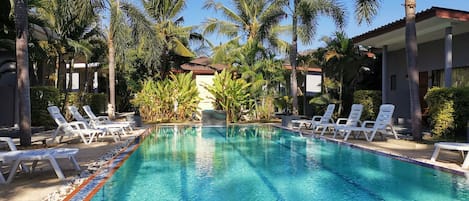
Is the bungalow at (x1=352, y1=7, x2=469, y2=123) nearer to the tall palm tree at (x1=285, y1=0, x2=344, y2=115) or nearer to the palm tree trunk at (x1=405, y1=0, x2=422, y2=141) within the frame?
the palm tree trunk at (x1=405, y1=0, x2=422, y2=141)

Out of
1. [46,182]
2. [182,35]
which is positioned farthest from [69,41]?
[46,182]

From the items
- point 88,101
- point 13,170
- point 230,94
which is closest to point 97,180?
point 13,170

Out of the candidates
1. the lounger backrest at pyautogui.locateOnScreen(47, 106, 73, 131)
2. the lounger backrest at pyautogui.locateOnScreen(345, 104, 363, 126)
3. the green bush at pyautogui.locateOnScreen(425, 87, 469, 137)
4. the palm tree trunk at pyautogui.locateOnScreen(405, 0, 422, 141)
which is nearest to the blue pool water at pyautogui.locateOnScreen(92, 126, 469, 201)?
the lounger backrest at pyautogui.locateOnScreen(47, 106, 73, 131)

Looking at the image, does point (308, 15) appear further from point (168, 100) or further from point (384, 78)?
point (168, 100)

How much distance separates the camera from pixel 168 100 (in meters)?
21.5

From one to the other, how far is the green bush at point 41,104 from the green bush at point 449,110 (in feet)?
44.1

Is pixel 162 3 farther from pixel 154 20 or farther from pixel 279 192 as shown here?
Result: pixel 279 192

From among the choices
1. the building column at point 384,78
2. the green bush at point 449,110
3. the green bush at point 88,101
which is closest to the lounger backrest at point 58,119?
the green bush at point 88,101

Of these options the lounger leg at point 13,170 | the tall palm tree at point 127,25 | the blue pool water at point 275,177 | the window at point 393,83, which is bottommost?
Answer: the blue pool water at point 275,177

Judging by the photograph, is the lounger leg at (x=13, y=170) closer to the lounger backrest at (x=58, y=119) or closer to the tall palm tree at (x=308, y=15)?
the lounger backrest at (x=58, y=119)

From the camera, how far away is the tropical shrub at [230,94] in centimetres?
2112

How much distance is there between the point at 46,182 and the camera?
6.39 m

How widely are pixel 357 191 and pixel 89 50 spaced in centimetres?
1715

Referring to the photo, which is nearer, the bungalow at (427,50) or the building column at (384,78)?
the bungalow at (427,50)
